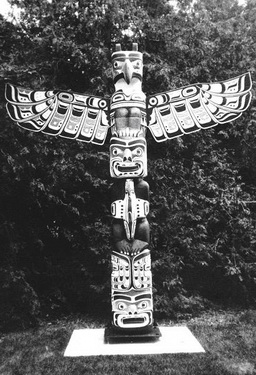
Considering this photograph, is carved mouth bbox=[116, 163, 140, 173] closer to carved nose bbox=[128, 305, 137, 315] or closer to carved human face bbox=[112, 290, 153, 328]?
carved human face bbox=[112, 290, 153, 328]

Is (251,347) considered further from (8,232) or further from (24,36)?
(24,36)

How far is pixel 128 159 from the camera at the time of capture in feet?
14.7

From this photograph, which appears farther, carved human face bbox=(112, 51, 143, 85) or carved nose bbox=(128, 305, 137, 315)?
carved human face bbox=(112, 51, 143, 85)

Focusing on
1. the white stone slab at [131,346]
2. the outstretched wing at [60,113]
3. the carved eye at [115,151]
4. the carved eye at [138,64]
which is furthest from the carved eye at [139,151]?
the white stone slab at [131,346]

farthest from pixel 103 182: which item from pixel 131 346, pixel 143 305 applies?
pixel 131 346

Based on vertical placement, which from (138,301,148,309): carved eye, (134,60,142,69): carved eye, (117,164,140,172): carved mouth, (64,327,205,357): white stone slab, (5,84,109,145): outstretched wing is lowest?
(64,327,205,357): white stone slab

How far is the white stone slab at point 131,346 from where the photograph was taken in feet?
Result: 13.5

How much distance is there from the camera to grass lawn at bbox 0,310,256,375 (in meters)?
3.88

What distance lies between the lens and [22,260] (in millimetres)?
6008

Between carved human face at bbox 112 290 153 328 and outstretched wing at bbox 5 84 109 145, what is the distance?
1893mm

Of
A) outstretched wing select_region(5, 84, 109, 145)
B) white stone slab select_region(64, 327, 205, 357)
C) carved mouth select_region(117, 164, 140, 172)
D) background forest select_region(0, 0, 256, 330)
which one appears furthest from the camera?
background forest select_region(0, 0, 256, 330)

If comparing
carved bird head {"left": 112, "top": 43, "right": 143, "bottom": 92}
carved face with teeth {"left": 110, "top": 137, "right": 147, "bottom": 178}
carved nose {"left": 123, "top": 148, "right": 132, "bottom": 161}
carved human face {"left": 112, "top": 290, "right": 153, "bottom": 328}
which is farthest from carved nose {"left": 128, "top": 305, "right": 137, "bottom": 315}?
carved bird head {"left": 112, "top": 43, "right": 143, "bottom": 92}

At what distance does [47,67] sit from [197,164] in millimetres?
3018

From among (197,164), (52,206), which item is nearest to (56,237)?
(52,206)
